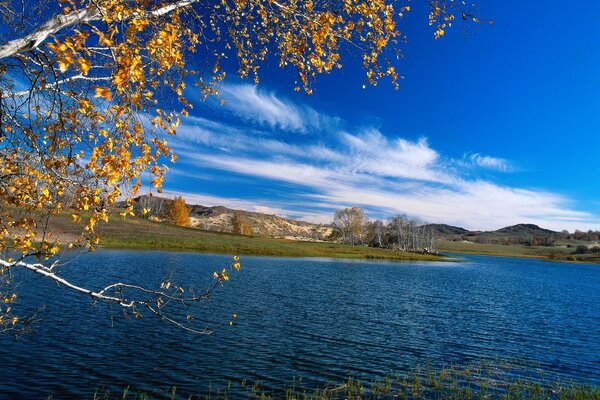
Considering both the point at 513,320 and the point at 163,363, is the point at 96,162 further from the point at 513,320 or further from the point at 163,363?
the point at 513,320

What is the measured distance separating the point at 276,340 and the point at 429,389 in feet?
32.3

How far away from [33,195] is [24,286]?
1274 inches

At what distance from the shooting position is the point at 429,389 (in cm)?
1830

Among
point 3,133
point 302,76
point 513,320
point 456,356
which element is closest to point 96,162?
point 3,133

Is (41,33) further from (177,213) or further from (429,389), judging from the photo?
(177,213)

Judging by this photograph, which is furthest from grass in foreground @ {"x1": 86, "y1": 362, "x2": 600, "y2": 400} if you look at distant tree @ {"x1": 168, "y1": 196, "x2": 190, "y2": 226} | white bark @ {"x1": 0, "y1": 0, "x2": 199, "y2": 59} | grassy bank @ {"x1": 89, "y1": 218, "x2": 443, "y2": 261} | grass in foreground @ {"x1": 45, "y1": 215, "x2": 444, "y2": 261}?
distant tree @ {"x1": 168, "y1": 196, "x2": 190, "y2": 226}

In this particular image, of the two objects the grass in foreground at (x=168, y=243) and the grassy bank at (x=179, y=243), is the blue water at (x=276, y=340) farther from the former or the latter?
the grassy bank at (x=179, y=243)

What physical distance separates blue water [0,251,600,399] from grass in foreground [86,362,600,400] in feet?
2.78

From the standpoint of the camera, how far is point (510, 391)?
18328 millimetres

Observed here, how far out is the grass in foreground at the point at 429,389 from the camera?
16.6 m

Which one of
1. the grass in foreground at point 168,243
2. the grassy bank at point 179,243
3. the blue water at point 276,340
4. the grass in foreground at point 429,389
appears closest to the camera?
the grass in foreground at point 429,389

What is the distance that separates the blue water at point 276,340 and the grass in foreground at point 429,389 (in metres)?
0.85

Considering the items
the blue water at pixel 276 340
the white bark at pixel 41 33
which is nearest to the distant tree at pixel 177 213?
the blue water at pixel 276 340

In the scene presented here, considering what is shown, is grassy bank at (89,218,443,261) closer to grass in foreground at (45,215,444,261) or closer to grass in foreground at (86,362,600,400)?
grass in foreground at (45,215,444,261)
